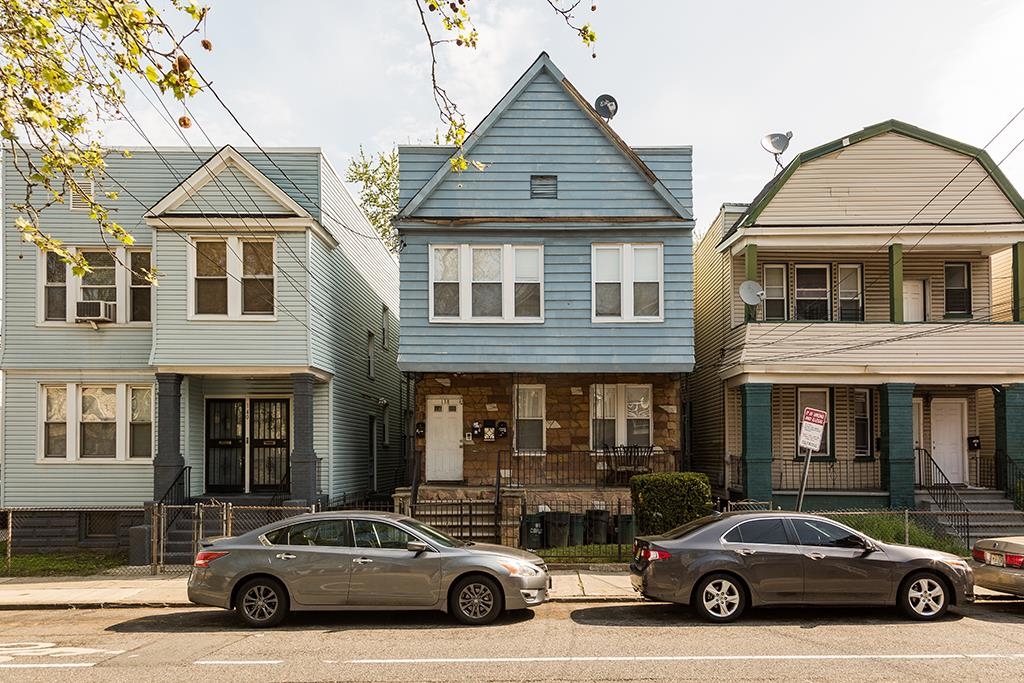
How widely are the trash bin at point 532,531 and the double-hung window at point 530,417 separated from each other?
9.46 ft

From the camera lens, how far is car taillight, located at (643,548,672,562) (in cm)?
1160

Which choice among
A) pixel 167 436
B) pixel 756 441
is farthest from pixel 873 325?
pixel 167 436

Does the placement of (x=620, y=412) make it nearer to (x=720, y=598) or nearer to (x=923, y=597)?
(x=720, y=598)

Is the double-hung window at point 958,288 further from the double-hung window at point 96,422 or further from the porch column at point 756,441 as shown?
the double-hung window at point 96,422

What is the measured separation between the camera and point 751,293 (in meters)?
20.1

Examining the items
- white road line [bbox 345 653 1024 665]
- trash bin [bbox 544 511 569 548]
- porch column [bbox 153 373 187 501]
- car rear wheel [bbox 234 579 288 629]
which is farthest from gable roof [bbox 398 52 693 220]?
white road line [bbox 345 653 1024 665]

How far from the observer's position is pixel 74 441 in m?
19.6

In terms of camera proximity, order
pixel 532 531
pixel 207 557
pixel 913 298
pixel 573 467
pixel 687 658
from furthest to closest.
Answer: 1. pixel 913 298
2. pixel 573 467
3. pixel 532 531
4. pixel 207 557
5. pixel 687 658

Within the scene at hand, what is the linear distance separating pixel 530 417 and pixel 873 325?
7928 millimetres

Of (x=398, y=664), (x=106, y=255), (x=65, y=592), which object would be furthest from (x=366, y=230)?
(x=398, y=664)

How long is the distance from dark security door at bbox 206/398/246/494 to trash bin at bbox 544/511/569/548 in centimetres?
724

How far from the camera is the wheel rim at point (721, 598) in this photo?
11445 millimetres

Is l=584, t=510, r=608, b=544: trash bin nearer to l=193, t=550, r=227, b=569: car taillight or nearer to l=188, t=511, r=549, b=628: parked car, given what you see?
l=188, t=511, r=549, b=628: parked car

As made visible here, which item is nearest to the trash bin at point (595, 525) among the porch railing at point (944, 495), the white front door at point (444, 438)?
the white front door at point (444, 438)
